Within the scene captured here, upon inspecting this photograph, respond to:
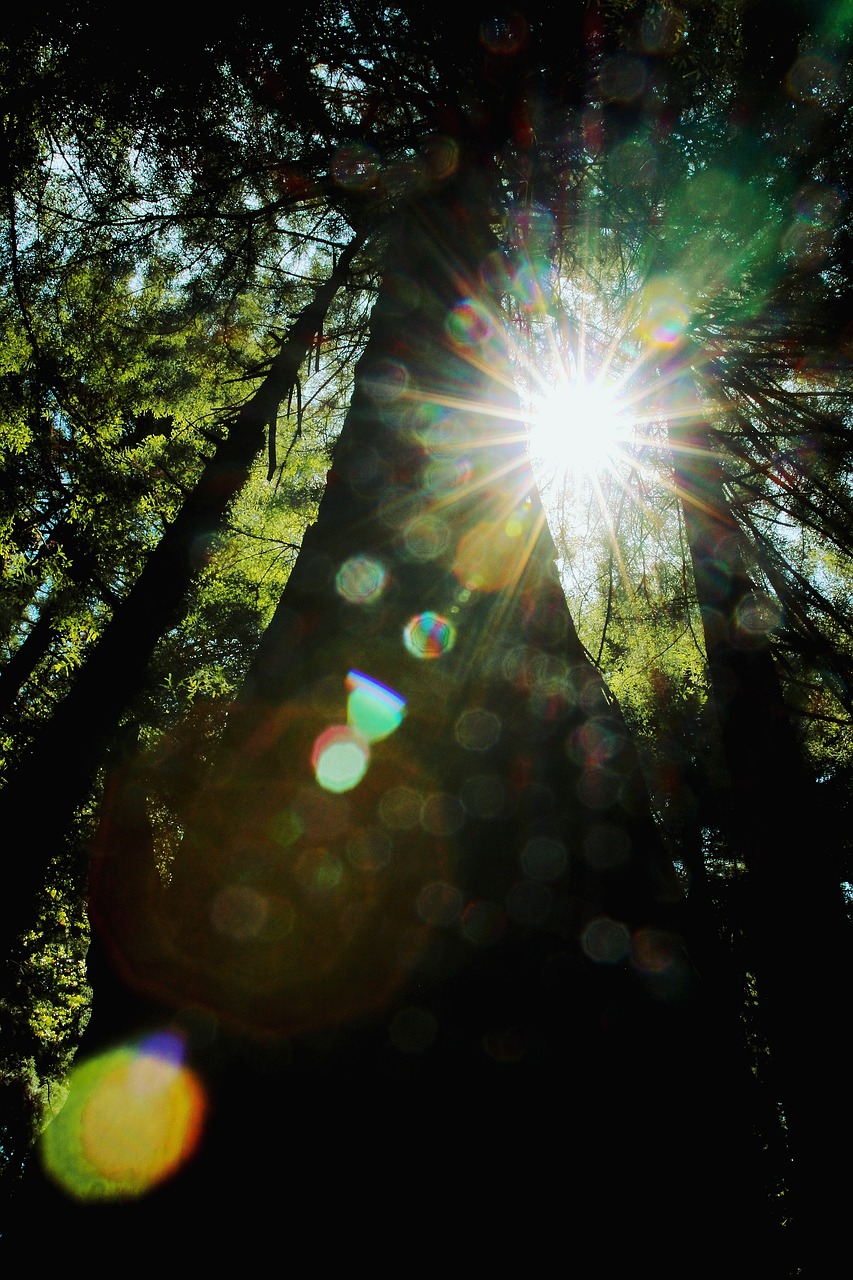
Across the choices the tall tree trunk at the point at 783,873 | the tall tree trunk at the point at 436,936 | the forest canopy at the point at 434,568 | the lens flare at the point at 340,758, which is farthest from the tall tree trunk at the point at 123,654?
the tall tree trunk at the point at 783,873

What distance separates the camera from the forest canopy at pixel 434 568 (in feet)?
5.55

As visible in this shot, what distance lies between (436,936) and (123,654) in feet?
11.2

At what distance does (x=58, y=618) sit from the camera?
525 centimetres

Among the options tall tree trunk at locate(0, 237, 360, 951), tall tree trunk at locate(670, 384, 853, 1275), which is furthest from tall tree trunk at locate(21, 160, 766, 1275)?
tall tree trunk at locate(670, 384, 853, 1275)

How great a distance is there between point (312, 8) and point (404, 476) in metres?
2.59

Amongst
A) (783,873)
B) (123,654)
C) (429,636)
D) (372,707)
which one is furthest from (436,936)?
(123,654)

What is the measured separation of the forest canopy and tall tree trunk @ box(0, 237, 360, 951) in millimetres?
34

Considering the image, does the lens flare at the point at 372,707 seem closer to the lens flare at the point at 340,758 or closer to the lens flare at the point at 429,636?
the lens flare at the point at 340,758

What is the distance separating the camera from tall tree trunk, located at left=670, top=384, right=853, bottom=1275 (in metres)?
3.13

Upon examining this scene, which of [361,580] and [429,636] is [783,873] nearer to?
[429,636]

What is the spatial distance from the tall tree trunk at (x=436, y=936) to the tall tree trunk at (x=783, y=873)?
1821mm

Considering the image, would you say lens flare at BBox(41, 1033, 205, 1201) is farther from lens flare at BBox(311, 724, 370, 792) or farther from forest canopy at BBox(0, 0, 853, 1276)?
lens flare at BBox(311, 724, 370, 792)

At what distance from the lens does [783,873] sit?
3.50 m

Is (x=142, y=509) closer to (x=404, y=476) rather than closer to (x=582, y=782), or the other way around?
(x=404, y=476)
